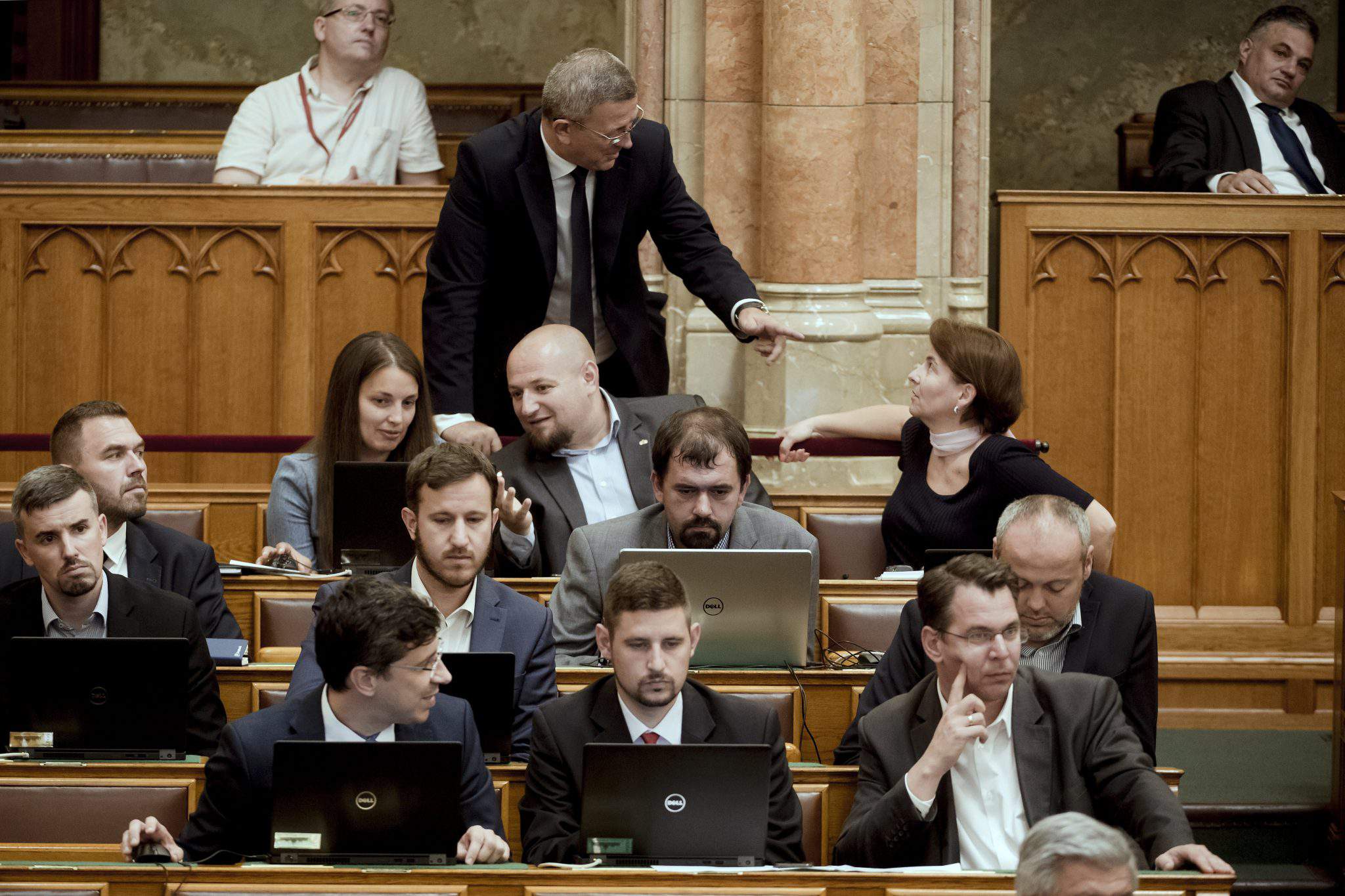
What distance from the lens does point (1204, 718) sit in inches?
226

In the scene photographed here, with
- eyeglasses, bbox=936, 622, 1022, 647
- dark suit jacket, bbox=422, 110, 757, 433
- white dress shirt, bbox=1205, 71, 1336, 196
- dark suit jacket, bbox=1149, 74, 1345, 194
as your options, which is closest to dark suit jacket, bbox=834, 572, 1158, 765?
eyeglasses, bbox=936, 622, 1022, 647

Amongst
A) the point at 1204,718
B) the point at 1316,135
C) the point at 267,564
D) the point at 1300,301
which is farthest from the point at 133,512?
the point at 1316,135

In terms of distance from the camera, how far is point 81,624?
3.84 m

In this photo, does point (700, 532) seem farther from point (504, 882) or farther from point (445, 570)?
point (504, 882)

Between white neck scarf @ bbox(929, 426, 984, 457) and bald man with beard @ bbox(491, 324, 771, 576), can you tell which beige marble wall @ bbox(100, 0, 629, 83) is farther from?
white neck scarf @ bbox(929, 426, 984, 457)

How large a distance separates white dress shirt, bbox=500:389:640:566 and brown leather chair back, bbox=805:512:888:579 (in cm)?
63

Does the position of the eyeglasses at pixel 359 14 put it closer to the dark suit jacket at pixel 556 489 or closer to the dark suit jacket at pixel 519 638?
the dark suit jacket at pixel 556 489

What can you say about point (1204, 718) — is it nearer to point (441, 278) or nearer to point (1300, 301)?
point (1300, 301)

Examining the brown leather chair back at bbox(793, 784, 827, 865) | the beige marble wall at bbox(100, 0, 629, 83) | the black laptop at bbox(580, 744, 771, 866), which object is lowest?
the brown leather chair back at bbox(793, 784, 827, 865)

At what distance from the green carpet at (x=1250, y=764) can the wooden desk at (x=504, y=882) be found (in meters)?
2.18

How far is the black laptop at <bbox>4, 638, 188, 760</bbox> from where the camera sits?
3.33 metres

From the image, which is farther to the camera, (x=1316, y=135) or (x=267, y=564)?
(x=1316, y=135)

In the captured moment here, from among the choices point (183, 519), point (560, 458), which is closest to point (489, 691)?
point (560, 458)

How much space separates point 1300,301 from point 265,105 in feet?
12.2
